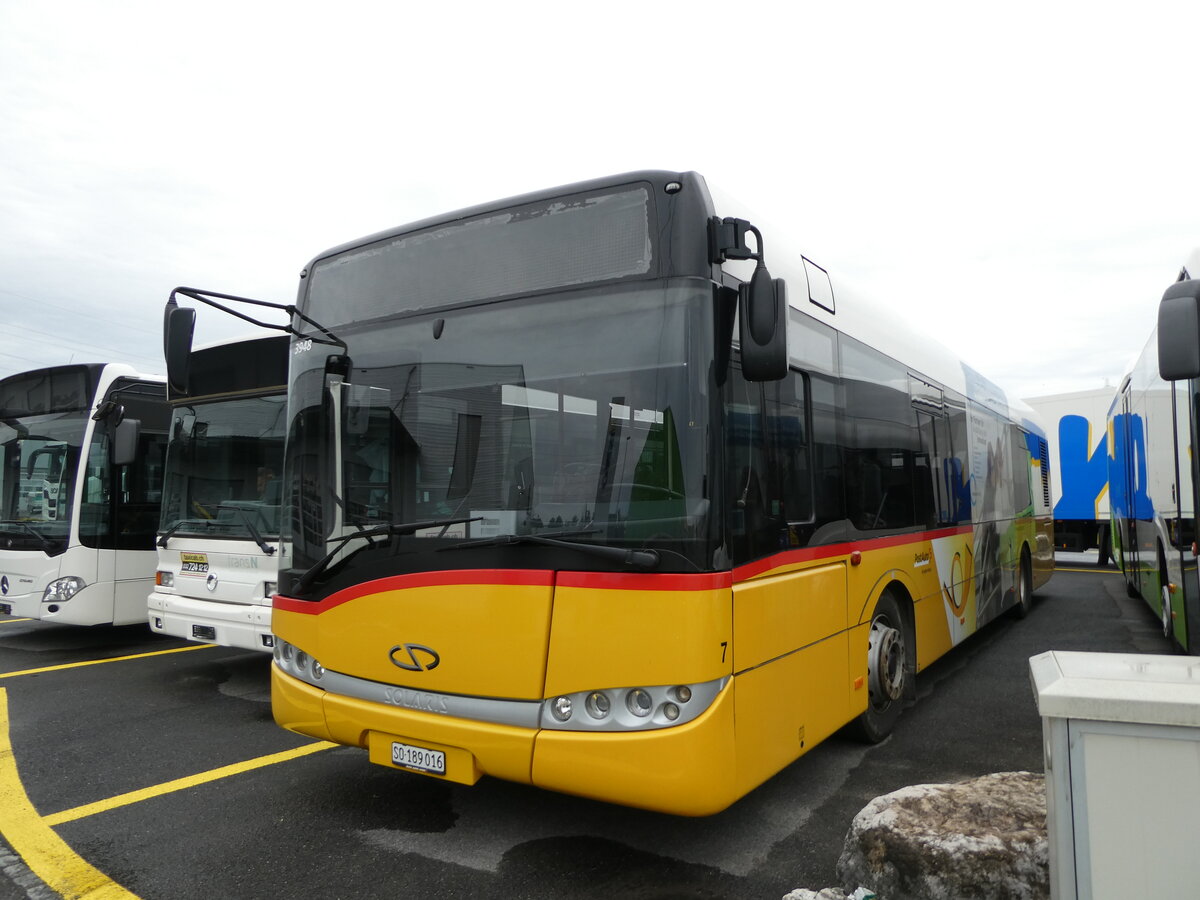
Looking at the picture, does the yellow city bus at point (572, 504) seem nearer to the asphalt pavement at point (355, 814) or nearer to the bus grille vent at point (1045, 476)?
the asphalt pavement at point (355, 814)

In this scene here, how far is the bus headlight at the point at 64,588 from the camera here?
791cm

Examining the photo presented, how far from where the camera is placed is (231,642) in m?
6.46

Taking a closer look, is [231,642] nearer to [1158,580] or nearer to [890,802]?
[890,802]

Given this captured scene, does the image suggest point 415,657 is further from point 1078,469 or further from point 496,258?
point 1078,469

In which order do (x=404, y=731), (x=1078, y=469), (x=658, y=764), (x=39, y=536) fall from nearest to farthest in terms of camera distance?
(x=658, y=764), (x=404, y=731), (x=39, y=536), (x=1078, y=469)

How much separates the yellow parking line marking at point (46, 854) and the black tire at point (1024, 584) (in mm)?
8991

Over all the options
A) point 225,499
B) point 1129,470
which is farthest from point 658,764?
point 1129,470

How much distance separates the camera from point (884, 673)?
16.6 ft

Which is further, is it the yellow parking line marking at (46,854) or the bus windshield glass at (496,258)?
the bus windshield glass at (496,258)

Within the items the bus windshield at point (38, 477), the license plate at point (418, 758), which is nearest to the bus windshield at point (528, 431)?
the license plate at point (418, 758)

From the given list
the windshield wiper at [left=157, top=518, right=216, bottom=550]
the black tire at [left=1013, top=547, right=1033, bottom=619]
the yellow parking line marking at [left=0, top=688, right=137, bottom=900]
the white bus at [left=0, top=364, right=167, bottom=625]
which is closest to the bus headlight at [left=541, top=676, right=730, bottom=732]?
the yellow parking line marking at [left=0, top=688, right=137, bottom=900]

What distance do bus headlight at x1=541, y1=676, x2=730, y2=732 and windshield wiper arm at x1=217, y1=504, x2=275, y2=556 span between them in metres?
3.79

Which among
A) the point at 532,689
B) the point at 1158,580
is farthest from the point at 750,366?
the point at 1158,580

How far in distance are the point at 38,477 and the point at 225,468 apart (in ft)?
9.13
